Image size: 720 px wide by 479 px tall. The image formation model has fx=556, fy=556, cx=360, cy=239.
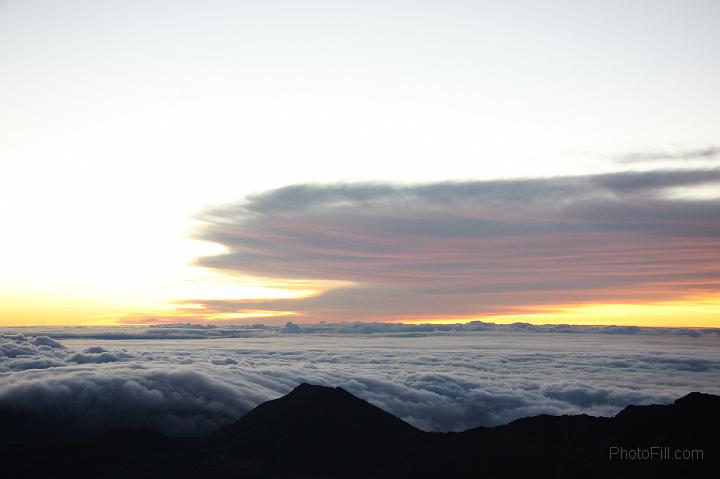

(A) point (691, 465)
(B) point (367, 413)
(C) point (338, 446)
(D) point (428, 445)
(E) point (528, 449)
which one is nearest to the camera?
(A) point (691, 465)

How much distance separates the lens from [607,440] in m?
79.4

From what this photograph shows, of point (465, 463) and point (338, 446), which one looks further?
point (338, 446)

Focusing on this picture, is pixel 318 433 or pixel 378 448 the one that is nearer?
pixel 378 448

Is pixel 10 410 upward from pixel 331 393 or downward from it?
downward

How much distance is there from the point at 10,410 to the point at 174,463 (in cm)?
10737

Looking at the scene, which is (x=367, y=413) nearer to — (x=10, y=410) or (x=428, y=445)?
(x=428, y=445)

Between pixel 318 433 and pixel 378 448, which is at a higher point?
pixel 318 433

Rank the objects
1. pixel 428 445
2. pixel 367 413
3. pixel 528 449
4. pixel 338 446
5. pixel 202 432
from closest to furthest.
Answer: pixel 528 449 < pixel 428 445 < pixel 338 446 < pixel 367 413 < pixel 202 432

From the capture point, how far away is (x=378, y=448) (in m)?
107

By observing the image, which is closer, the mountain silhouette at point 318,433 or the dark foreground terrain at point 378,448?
the dark foreground terrain at point 378,448

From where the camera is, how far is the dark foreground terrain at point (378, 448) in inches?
2889

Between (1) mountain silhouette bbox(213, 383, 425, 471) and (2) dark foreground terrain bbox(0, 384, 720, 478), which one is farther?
(1) mountain silhouette bbox(213, 383, 425, 471)

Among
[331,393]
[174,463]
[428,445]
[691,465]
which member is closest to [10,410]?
[174,463]

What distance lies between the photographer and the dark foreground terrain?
7338 centimetres
